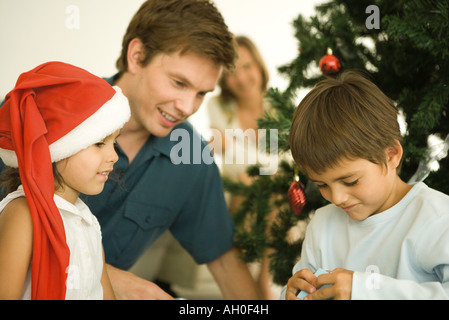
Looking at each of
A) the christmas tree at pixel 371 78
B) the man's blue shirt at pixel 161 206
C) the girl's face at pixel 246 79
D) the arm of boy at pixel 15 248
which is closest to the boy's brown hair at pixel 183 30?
the christmas tree at pixel 371 78

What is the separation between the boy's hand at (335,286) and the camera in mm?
934

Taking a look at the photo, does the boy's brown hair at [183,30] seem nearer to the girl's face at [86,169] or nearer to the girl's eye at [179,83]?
the girl's eye at [179,83]

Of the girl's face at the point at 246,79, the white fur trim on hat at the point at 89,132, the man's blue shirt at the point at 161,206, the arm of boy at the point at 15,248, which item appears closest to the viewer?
the arm of boy at the point at 15,248

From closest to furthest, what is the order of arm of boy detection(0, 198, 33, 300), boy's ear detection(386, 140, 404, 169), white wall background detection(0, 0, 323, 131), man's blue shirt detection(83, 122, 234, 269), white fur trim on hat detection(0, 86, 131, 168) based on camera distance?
arm of boy detection(0, 198, 33, 300) → white fur trim on hat detection(0, 86, 131, 168) → boy's ear detection(386, 140, 404, 169) → white wall background detection(0, 0, 323, 131) → man's blue shirt detection(83, 122, 234, 269)

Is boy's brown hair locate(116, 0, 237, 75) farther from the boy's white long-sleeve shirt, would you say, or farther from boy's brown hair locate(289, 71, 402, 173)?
the boy's white long-sleeve shirt

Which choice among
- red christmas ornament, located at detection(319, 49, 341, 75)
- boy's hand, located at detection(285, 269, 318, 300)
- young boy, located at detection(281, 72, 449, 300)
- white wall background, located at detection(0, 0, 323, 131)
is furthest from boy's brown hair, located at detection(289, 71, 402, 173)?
white wall background, located at detection(0, 0, 323, 131)

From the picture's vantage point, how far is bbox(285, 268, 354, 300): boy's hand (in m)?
0.94

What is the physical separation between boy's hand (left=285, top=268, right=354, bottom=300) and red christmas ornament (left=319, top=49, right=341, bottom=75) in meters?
0.56

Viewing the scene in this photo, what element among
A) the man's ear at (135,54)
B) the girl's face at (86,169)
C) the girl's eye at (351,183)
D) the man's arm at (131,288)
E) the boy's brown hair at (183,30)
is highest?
the boy's brown hair at (183,30)

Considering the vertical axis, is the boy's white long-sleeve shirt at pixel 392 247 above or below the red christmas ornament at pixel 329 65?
below

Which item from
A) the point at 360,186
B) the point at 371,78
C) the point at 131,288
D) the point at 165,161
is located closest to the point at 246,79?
the point at 165,161

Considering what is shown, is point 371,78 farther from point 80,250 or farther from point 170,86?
point 80,250

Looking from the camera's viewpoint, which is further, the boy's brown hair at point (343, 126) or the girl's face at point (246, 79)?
the girl's face at point (246, 79)

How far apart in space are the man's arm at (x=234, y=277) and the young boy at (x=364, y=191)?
0.51 metres
